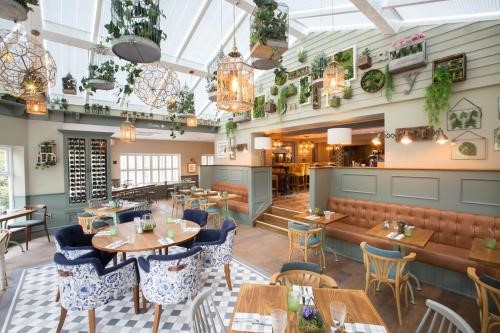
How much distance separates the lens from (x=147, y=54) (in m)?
2.46

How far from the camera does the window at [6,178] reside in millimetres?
5969

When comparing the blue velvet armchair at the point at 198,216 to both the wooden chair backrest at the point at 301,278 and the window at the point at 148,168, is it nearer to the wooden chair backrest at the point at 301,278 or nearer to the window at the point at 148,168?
the wooden chair backrest at the point at 301,278

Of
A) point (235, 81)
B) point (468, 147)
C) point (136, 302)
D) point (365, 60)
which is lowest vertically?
point (136, 302)

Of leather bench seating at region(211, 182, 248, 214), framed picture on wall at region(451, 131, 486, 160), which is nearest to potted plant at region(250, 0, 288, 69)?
framed picture on wall at region(451, 131, 486, 160)

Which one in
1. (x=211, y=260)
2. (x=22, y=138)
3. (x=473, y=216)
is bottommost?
(x=211, y=260)

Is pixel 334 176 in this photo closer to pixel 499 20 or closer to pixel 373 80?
pixel 373 80

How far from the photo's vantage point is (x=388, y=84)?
4871 mm

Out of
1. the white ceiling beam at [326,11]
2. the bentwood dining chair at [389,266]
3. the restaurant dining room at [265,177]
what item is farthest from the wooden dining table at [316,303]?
the white ceiling beam at [326,11]

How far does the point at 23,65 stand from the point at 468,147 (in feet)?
21.8

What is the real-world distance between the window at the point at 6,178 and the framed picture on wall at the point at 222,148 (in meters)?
6.28

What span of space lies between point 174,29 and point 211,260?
5453mm

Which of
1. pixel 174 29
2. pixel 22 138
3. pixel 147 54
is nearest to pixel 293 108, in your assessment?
pixel 174 29

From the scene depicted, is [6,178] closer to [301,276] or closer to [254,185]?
[254,185]

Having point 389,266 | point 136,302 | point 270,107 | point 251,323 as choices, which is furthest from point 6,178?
point 389,266
